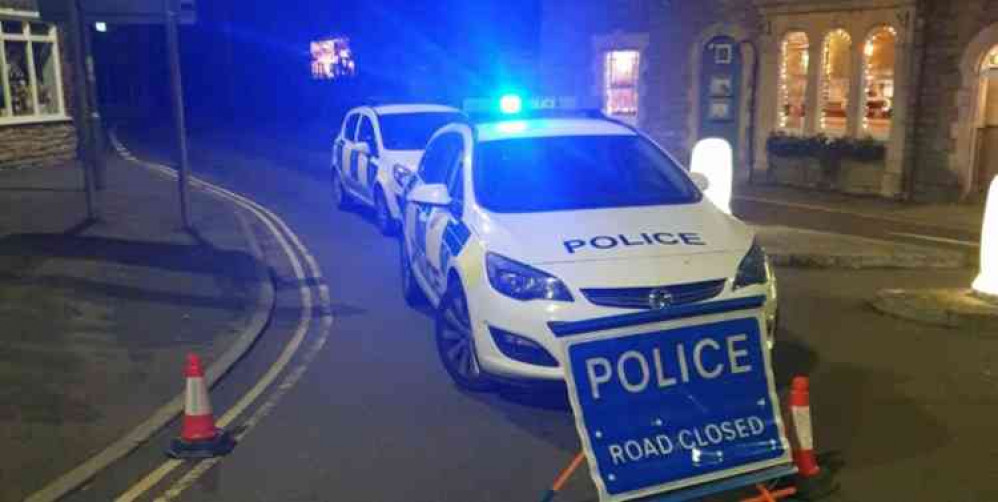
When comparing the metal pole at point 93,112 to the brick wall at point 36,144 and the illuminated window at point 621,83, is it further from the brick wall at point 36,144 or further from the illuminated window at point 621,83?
the illuminated window at point 621,83

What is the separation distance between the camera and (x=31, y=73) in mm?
19859

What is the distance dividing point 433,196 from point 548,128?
1.13m

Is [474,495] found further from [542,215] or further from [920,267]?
[920,267]

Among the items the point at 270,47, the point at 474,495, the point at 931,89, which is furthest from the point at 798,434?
the point at 270,47

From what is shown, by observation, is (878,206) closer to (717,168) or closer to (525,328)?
(717,168)

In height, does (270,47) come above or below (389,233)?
above

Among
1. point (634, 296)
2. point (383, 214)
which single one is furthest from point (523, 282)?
point (383, 214)

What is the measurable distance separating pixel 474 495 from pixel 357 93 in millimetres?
41251

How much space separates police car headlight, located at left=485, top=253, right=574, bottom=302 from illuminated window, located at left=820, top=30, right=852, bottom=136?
13.0 metres

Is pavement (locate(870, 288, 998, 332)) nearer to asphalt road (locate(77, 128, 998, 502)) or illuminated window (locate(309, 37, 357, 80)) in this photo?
asphalt road (locate(77, 128, 998, 502))

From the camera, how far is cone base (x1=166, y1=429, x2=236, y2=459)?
5355 mm

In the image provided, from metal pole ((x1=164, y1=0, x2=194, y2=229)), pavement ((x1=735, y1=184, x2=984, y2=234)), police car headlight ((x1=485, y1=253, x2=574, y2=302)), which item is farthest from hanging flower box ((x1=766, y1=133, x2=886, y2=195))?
police car headlight ((x1=485, y1=253, x2=574, y2=302))

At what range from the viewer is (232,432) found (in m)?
5.72

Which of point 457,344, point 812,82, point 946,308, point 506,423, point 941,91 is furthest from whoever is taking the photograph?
point 812,82
